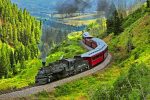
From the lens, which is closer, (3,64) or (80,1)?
(3,64)

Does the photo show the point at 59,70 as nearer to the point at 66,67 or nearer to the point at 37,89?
the point at 66,67

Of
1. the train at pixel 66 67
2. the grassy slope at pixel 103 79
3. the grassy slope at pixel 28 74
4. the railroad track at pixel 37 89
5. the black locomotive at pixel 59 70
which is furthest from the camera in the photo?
the grassy slope at pixel 28 74

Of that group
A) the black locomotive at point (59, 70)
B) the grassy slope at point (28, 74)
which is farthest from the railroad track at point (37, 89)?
the grassy slope at point (28, 74)

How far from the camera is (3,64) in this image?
152000 millimetres

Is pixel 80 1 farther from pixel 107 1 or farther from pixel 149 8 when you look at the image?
pixel 149 8

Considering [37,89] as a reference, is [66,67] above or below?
above

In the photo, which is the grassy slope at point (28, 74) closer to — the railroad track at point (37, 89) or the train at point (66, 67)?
the train at point (66, 67)

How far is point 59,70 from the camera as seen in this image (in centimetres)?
5684

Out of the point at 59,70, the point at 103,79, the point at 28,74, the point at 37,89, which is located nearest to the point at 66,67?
the point at 59,70

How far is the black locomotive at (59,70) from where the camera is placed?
178 feet

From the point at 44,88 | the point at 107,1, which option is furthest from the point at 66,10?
the point at 44,88

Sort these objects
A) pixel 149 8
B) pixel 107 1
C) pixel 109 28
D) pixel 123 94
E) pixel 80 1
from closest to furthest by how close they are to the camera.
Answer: pixel 123 94
pixel 149 8
pixel 109 28
pixel 80 1
pixel 107 1

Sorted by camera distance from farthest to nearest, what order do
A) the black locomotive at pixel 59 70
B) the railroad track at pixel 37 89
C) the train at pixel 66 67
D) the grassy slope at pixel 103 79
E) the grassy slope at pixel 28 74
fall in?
1. the grassy slope at pixel 28 74
2. the train at pixel 66 67
3. the black locomotive at pixel 59 70
4. the grassy slope at pixel 103 79
5. the railroad track at pixel 37 89

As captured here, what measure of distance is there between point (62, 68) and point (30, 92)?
11.5 meters
